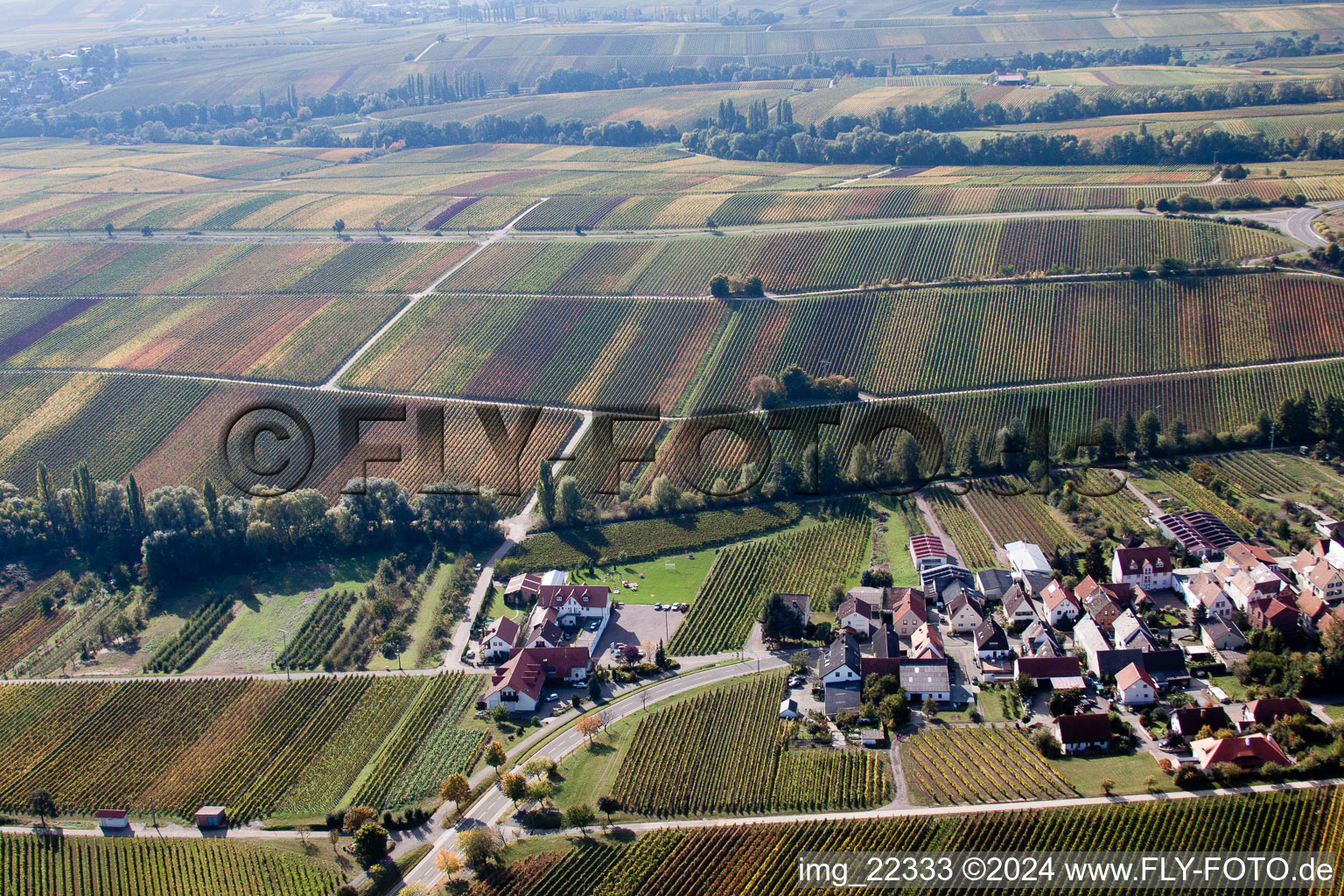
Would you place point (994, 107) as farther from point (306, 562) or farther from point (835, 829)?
point (835, 829)

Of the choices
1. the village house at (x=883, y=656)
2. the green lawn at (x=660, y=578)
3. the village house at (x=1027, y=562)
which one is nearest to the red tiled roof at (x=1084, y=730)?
the village house at (x=883, y=656)

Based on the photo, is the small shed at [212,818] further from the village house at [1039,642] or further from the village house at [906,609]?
the village house at [1039,642]

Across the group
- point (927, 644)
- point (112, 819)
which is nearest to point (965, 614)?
point (927, 644)

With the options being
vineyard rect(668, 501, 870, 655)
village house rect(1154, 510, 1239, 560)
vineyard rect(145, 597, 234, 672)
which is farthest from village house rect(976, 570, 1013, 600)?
vineyard rect(145, 597, 234, 672)

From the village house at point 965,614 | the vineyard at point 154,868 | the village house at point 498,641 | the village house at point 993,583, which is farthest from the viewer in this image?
the village house at point 993,583

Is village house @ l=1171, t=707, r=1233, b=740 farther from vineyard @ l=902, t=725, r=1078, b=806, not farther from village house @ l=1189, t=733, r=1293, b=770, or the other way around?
vineyard @ l=902, t=725, r=1078, b=806

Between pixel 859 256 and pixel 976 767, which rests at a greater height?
pixel 859 256

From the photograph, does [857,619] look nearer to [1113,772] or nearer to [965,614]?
[965,614]
